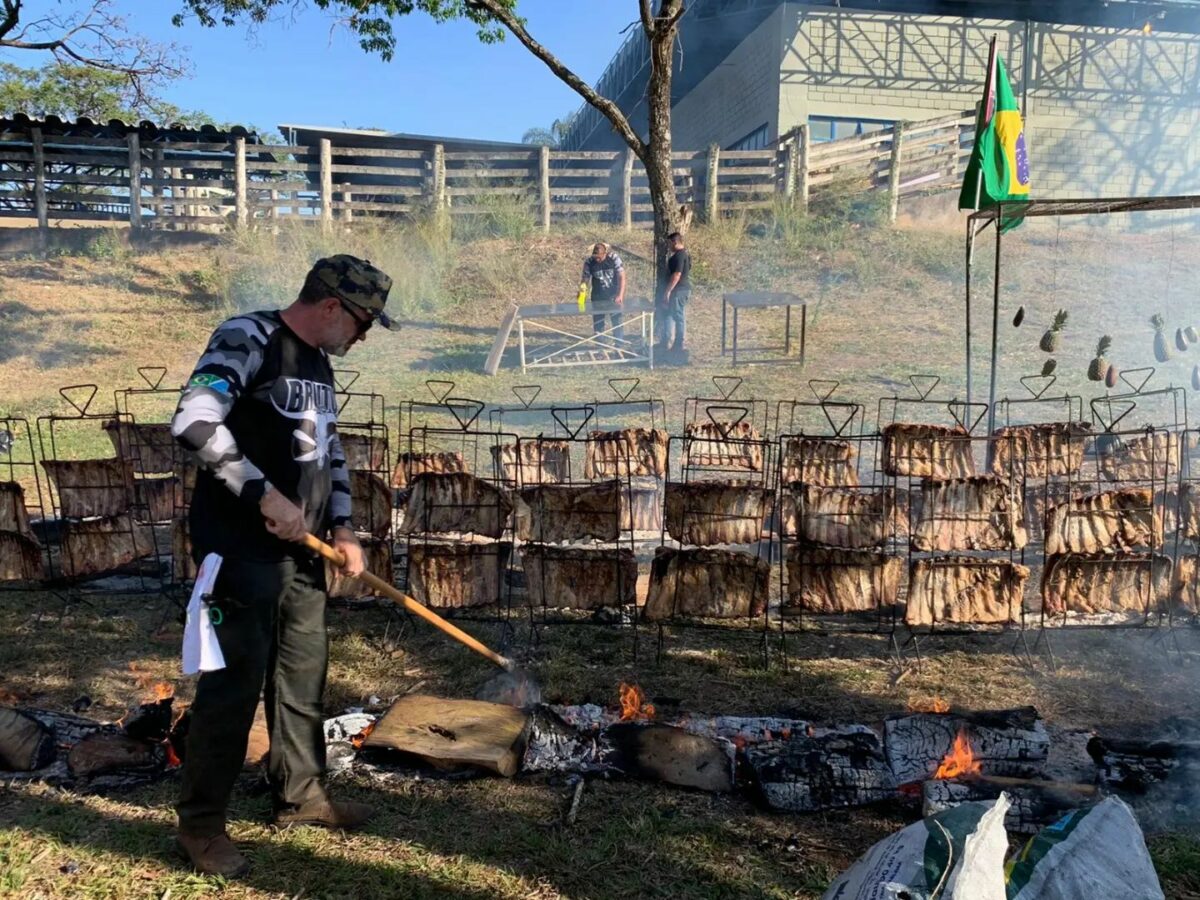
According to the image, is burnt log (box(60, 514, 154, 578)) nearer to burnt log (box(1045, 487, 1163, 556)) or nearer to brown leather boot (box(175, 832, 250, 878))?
brown leather boot (box(175, 832, 250, 878))

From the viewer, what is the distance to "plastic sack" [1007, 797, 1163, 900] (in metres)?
2.48

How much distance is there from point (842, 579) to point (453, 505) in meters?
2.56

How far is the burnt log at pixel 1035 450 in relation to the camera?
7582 millimetres

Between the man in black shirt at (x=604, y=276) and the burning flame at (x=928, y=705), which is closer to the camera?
the burning flame at (x=928, y=705)

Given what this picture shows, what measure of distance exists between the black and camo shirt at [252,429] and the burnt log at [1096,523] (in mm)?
4503

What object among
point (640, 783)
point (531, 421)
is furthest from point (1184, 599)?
point (531, 421)

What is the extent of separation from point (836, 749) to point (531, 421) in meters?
8.75

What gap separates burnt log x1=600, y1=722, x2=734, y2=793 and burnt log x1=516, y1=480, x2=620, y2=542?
1.68 m

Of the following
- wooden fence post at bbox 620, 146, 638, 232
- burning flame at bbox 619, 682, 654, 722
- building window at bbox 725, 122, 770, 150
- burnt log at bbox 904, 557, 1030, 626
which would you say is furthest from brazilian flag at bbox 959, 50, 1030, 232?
building window at bbox 725, 122, 770, 150

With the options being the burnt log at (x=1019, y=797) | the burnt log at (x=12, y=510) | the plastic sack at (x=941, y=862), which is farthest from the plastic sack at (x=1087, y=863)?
the burnt log at (x=12, y=510)

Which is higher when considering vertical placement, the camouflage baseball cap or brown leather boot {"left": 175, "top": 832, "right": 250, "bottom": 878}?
the camouflage baseball cap

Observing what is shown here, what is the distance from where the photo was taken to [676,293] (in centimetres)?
1561

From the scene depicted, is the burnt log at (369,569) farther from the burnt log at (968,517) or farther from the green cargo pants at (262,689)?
the burnt log at (968,517)

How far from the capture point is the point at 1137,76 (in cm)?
2305
